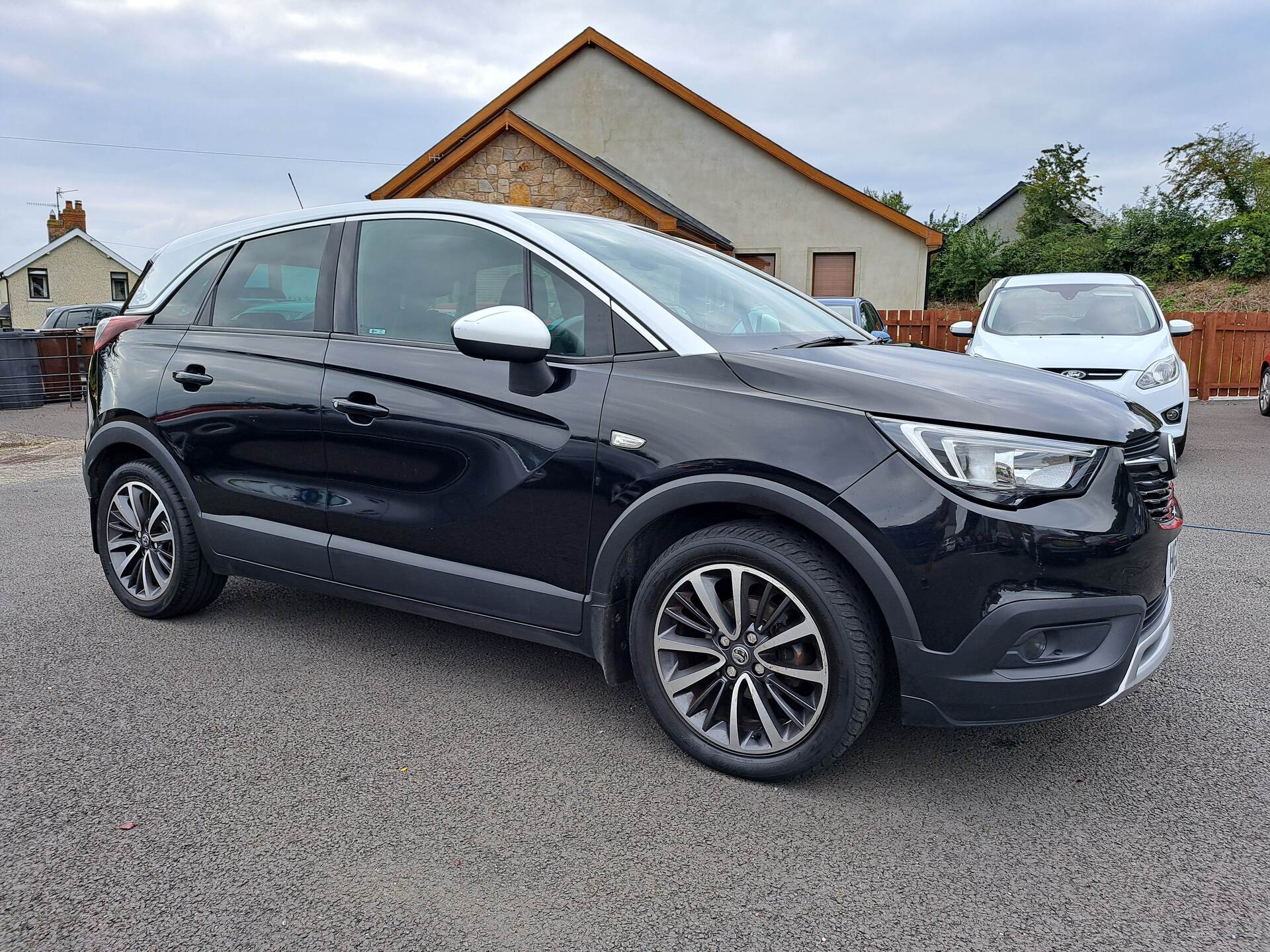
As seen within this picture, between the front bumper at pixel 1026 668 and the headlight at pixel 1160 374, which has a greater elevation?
the headlight at pixel 1160 374

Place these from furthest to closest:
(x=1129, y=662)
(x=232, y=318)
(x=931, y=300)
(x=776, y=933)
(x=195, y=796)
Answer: (x=931, y=300)
(x=232, y=318)
(x=195, y=796)
(x=1129, y=662)
(x=776, y=933)

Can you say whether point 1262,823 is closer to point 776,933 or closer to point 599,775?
point 776,933

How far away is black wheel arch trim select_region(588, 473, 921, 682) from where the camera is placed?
8.18ft

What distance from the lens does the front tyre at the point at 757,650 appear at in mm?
2568

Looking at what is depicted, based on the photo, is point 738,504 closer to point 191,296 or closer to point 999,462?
point 999,462

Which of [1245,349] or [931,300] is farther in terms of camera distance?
[931,300]

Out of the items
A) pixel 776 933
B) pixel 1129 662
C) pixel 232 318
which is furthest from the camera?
pixel 232 318

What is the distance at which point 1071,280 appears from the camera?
939 centimetres

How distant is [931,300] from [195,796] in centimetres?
3879

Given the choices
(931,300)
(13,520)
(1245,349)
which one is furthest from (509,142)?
(931,300)

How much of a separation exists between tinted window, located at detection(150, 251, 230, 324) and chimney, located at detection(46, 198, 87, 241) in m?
53.5

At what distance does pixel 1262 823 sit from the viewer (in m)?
2.55

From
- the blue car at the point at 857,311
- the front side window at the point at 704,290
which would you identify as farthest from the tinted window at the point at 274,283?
the blue car at the point at 857,311

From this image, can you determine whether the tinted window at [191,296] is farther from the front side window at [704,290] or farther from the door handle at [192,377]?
the front side window at [704,290]
